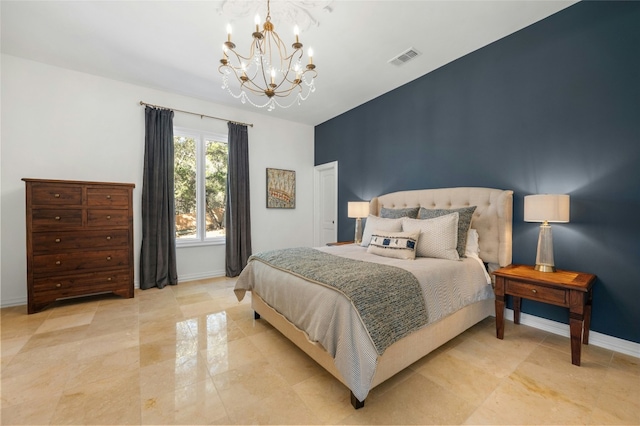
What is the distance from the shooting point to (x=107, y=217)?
3.12m

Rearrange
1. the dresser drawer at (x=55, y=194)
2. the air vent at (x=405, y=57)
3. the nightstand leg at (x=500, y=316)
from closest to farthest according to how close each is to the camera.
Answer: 1. the nightstand leg at (x=500, y=316)
2. the dresser drawer at (x=55, y=194)
3. the air vent at (x=405, y=57)

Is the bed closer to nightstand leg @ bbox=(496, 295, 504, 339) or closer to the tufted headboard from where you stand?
the tufted headboard

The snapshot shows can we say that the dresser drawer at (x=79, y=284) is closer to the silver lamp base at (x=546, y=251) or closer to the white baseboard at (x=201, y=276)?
the white baseboard at (x=201, y=276)

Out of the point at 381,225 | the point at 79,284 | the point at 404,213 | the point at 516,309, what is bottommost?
the point at 516,309

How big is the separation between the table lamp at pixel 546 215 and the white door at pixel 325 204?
3091mm

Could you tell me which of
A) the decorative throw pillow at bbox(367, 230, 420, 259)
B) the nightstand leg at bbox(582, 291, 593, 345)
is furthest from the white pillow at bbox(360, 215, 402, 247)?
the nightstand leg at bbox(582, 291, 593, 345)

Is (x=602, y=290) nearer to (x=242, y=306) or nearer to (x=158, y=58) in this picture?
(x=242, y=306)

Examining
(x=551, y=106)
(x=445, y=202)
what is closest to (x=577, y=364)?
(x=445, y=202)

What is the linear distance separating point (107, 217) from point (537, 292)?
14.6 ft

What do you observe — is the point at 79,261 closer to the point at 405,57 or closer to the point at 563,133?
the point at 405,57

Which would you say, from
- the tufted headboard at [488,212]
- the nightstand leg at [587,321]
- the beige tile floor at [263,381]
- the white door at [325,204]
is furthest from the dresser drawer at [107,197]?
the nightstand leg at [587,321]

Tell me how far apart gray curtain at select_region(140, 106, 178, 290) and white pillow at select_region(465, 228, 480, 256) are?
3.87 meters

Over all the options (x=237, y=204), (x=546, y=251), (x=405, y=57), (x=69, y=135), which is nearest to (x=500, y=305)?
(x=546, y=251)

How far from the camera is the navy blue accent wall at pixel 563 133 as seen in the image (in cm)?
202
